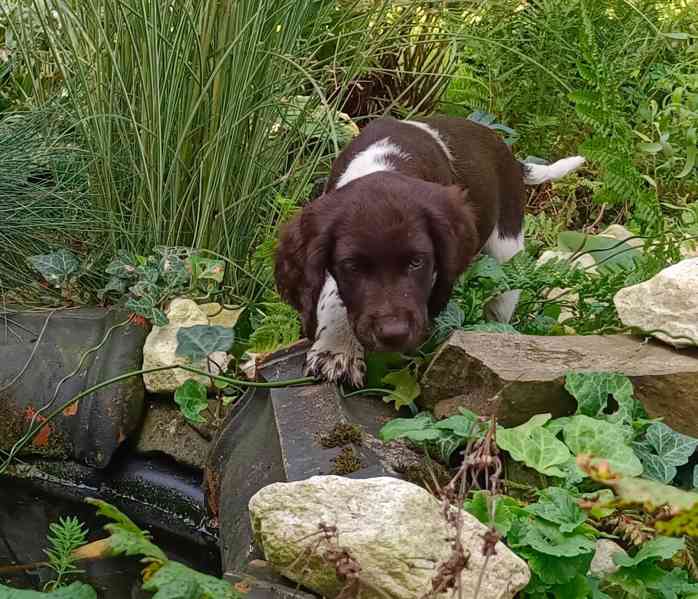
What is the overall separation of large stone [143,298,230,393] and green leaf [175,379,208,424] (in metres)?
0.11

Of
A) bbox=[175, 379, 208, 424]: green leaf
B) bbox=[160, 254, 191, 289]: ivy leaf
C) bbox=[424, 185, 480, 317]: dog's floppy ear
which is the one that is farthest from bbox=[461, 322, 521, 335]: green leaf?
bbox=[160, 254, 191, 289]: ivy leaf

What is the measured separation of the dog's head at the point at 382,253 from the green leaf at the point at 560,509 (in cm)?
75

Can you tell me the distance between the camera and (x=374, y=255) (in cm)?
323

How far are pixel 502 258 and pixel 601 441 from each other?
1.95 m

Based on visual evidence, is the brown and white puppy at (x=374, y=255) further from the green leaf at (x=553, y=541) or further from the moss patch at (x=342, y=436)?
the green leaf at (x=553, y=541)

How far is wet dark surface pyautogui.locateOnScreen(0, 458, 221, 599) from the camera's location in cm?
336

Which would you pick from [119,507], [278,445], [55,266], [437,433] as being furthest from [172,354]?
[437,433]

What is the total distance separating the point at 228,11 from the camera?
4.15m

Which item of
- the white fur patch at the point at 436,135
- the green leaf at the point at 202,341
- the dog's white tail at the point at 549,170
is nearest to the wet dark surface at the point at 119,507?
the green leaf at the point at 202,341

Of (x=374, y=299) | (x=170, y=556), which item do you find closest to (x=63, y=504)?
(x=170, y=556)

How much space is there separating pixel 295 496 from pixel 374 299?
0.93m

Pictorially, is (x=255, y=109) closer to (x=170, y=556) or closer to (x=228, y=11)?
(x=228, y=11)

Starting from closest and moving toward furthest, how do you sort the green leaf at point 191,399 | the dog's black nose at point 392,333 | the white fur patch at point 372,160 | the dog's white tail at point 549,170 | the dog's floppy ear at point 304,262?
the dog's black nose at point 392,333, the dog's floppy ear at point 304,262, the green leaf at point 191,399, the white fur patch at point 372,160, the dog's white tail at point 549,170

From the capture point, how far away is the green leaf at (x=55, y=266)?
4301 millimetres
